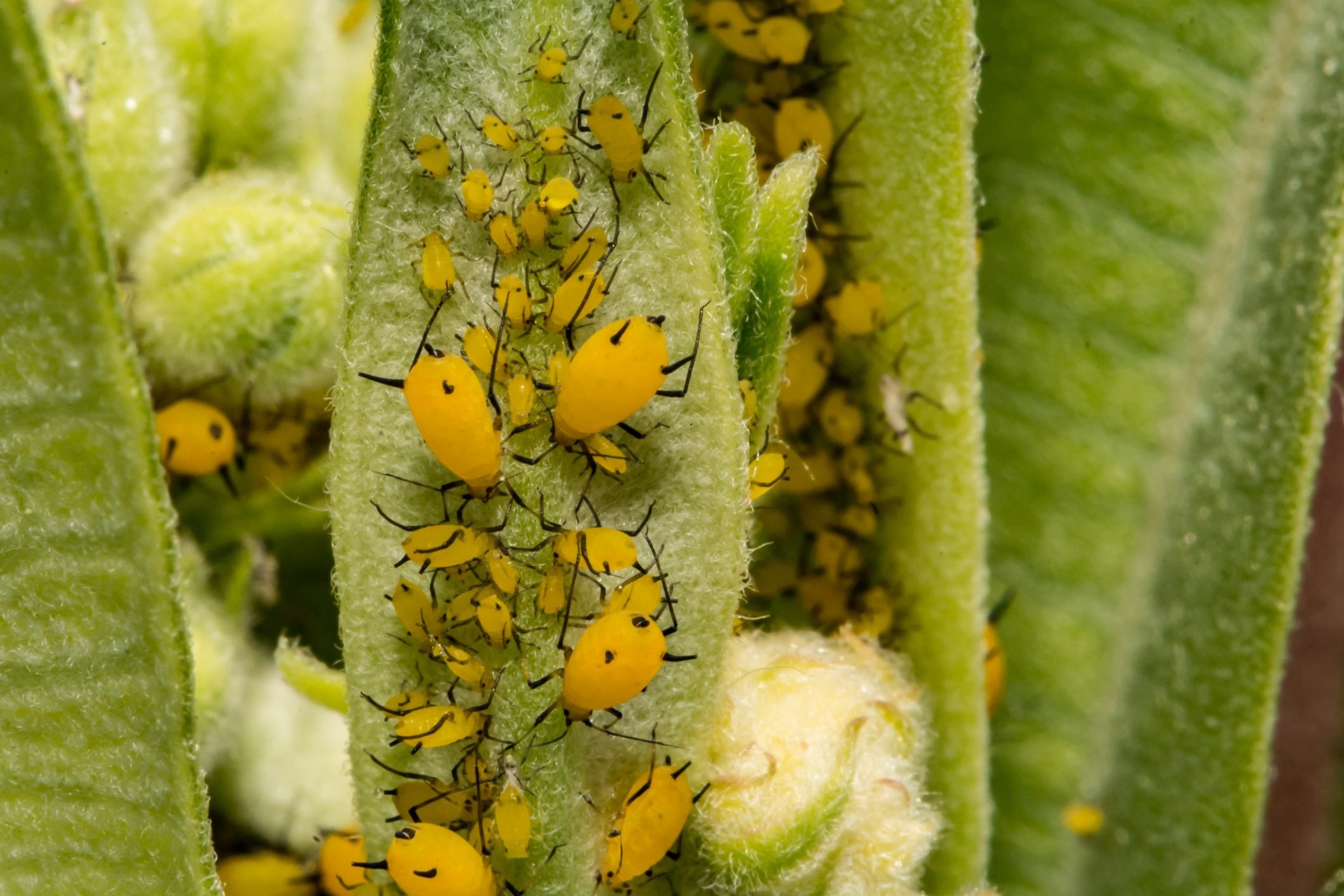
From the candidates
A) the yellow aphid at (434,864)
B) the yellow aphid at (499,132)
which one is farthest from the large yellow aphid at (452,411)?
the yellow aphid at (434,864)

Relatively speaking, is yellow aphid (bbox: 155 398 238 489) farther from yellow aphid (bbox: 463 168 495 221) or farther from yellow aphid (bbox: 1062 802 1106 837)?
yellow aphid (bbox: 1062 802 1106 837)

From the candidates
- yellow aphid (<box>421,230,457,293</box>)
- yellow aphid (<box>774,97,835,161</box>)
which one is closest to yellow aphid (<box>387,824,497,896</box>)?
yellow aphid (<box>421,230,457,293</box>)

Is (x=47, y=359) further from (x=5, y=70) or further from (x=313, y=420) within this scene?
(x=313, y=420)

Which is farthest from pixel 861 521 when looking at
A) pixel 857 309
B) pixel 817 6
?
pixel 817 6

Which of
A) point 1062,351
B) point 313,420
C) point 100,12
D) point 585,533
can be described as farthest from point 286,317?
point 1062,351

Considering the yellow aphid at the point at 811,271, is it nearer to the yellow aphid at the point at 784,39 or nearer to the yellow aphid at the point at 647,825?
the yellow aphid at the point at 784,39
